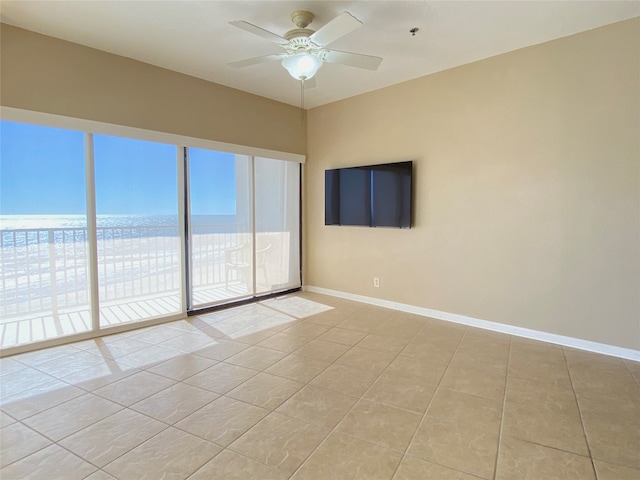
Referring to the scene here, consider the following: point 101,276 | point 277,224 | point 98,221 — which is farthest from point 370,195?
point 101,276

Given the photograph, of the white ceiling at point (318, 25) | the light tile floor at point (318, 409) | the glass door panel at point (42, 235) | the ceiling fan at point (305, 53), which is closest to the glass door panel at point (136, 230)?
the glass door panel at point (42, 235)

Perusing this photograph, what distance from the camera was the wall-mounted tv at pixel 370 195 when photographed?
3.98 m

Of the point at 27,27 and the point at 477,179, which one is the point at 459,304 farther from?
the point at 27,27

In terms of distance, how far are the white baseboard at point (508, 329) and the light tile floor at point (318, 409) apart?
4.5 inches

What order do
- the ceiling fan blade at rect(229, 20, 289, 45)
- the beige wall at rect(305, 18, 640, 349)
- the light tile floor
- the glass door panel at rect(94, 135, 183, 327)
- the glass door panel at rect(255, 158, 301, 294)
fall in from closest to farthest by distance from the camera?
the light tile floor
the ceiling fan blade at rect(229, 20, 289, 45)
the beige wall at rect(305, 18, 640, 349)
the glass door panel at rect(94, 135, 183, 327)
the glass door panel at rect(255, 158, 301, 294)

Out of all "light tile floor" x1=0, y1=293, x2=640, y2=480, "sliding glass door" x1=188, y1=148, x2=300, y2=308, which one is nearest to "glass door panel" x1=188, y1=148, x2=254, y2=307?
"sliding glass door" x1=188, y1=148, x2=300, y2=308

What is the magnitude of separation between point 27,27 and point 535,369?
504cm

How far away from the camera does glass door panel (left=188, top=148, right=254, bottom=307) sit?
4035mm

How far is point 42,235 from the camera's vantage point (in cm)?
310

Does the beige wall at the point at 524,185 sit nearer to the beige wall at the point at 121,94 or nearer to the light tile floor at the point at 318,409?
the light tile floor at the point at 318,409

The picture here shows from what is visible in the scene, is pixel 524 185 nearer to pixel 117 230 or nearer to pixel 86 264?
pixel 117 230

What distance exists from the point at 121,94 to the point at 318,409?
11.3ft

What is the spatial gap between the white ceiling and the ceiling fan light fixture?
342mm

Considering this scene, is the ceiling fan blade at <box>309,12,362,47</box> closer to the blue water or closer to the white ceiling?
the white ceiling
